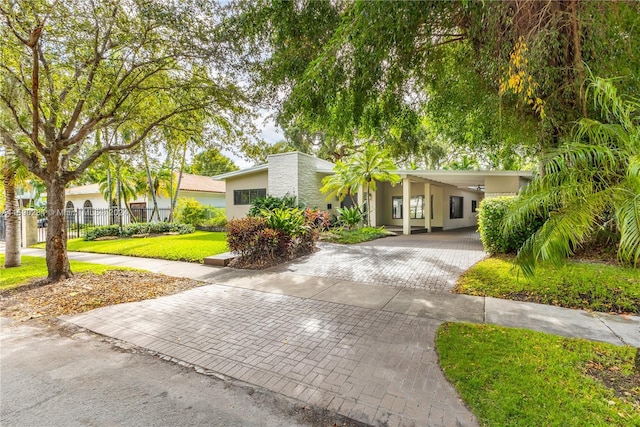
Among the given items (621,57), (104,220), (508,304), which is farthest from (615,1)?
(104,220)

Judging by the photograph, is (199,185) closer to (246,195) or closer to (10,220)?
(246,195)

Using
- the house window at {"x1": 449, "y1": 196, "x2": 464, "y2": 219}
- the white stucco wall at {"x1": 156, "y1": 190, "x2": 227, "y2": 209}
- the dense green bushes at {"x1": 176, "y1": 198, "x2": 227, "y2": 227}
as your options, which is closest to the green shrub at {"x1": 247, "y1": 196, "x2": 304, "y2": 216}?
the dense green bushes at {"x1": 176, "y1": 198, "x2": 227, "y2": 227}

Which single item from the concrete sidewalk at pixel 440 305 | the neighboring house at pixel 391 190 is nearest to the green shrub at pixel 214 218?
the neighboring house at pixel 391 190

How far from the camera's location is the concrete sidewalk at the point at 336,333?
2828 mm

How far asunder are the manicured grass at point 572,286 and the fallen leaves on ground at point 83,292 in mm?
6259

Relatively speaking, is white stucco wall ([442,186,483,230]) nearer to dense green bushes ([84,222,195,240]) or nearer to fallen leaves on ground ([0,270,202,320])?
dense green bushes ([84,222,195,240])

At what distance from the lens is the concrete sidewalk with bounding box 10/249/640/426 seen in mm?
2828

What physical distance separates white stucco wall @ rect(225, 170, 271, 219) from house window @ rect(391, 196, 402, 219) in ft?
27.9

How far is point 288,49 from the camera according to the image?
6340mm

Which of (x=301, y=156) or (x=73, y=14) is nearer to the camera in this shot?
(x=73, y=14)

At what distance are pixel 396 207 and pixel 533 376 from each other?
17.9 metres

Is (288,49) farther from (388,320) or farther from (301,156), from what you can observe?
(301,156)

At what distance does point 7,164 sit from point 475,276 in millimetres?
12929

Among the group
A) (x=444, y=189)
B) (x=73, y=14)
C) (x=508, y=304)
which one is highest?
(x=73, y=14)
